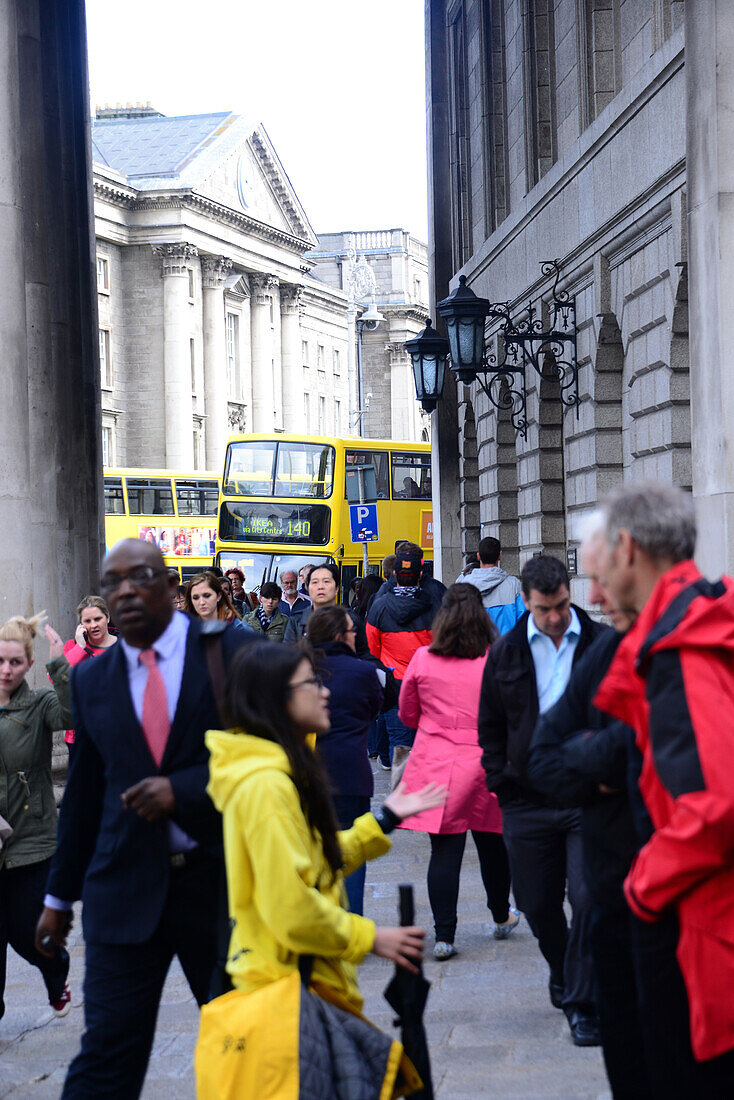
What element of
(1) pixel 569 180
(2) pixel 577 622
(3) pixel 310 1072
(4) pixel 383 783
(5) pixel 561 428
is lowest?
(4) pixel 383 783

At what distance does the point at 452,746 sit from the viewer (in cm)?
714

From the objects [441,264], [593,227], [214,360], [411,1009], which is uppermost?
[214,360]

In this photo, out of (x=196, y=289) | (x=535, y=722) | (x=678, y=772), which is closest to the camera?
(x=678, y=772)

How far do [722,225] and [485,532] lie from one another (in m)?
12.8

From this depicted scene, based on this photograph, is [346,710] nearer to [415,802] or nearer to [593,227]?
[415,802]

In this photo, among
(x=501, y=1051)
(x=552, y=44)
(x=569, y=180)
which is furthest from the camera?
(x=552, y=44)

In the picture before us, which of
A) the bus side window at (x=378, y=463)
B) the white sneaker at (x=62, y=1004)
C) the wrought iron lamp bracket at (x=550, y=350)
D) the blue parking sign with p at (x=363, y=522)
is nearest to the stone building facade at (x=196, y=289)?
the bus side window at (x=378, y=463)

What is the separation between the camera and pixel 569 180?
1527 centimetres

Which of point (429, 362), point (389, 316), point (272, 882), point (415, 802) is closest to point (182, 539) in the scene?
point (429, 362)

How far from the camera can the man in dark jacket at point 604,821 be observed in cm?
364

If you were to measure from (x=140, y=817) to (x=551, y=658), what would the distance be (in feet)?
7.99

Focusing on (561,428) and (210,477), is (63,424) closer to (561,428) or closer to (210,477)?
(561,428)

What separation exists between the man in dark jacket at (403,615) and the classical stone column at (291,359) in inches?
2433

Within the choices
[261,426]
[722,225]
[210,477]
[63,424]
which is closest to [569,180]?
[63,424]
